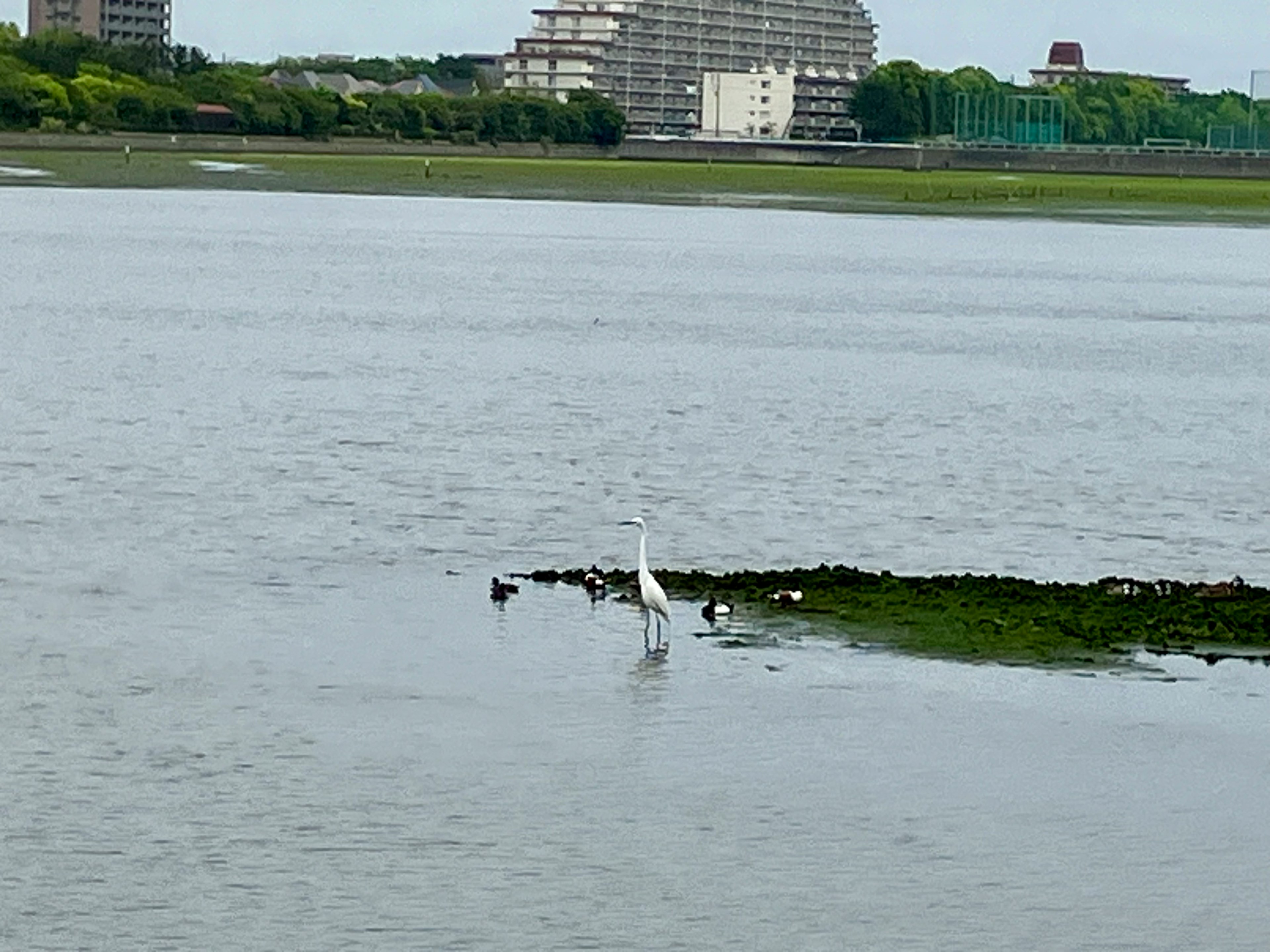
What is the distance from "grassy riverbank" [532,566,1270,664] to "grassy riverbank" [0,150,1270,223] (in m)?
117

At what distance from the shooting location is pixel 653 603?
20547 mm

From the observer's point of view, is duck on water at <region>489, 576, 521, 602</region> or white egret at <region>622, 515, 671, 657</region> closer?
white egret at <region>622, 515, 671, 657</region>

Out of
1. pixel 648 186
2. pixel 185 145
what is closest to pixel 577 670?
pixel 648 186

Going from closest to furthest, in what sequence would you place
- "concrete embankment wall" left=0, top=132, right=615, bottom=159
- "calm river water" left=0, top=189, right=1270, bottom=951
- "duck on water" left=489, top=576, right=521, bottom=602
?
1. "calm river water" left=0, top=189, right=1270, bottom=951
2. "duck on water" left=489, top=576, right=521, bottom=602
3. "concrete embankment wall" left=0, top=132, right=615, bottom=159

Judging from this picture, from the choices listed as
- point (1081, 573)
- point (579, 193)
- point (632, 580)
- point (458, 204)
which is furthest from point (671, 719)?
point (579, 193)

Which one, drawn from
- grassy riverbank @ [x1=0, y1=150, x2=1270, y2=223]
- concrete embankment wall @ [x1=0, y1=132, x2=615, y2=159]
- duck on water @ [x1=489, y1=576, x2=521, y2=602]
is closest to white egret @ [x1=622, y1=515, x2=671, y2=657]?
duck on water @ [x1=489, y1=576, x2=521, y2=602]

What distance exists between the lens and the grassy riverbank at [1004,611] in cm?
2131

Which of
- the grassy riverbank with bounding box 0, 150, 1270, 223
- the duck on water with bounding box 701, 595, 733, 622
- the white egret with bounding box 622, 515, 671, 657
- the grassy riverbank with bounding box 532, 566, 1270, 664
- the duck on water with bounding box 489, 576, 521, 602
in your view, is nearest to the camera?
the white egret with bounding box 622, 515, 671, 657

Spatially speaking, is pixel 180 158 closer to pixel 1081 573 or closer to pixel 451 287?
pixel 451 287

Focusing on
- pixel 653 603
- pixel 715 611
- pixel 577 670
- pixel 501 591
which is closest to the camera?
pixel 577 670

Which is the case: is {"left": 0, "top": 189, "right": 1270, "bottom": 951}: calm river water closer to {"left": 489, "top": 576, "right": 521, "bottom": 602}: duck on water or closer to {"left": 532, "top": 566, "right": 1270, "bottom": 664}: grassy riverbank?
{"left": 489, "top": 576, "right": 521, "bottom": 602}: duck on water

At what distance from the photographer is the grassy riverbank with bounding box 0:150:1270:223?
482 feet

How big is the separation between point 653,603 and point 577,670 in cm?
79

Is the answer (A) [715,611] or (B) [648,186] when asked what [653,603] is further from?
(B) [648,186]
